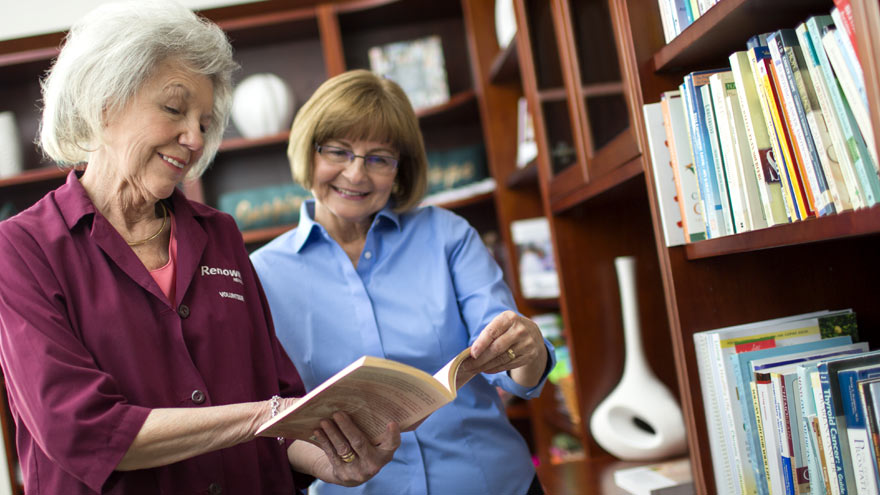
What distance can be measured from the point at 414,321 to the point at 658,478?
2.35ft

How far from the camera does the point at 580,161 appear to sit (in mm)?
1854

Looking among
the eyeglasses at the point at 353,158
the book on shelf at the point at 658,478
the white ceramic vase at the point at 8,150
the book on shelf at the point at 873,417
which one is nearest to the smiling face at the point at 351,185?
the eyeglasses at the point at 353,158

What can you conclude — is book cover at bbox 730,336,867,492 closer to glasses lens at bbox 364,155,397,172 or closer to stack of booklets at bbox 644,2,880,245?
stack of booklets at bbox 644,2,880,245

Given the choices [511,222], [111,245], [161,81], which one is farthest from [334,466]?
[511,222]

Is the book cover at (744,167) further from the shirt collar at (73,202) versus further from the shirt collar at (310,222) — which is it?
the shirt collar at (73,202)

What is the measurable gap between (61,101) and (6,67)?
2257 mm

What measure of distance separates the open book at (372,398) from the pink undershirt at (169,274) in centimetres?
32

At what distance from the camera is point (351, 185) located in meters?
1.57

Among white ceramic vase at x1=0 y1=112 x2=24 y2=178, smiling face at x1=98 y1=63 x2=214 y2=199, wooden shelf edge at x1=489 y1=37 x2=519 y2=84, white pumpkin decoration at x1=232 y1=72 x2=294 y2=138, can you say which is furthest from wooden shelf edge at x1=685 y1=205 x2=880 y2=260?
white ceramic vase at x1=0 y1=112 x2=24 y2=178

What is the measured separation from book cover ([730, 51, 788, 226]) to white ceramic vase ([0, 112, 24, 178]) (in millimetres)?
2931

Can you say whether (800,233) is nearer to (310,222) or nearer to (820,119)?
(820,119)

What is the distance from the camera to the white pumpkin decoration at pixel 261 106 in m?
3.05

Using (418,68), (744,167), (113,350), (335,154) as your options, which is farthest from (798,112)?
(418,68)

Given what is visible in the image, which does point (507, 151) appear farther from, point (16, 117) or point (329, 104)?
point (16, 117)
